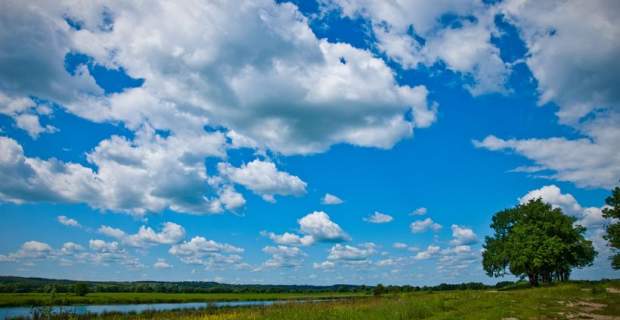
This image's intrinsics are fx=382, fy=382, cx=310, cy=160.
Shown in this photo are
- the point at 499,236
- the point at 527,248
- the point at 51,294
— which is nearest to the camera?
the point at 51,294

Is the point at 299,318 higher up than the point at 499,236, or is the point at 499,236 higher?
the point at 499,236

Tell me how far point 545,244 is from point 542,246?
0.45m

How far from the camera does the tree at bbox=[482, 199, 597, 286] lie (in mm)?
49938

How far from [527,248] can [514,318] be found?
3570 centimetres

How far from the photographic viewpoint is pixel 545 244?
4966 centimetres

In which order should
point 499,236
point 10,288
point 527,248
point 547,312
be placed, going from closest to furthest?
point 547,312, point 527,248, point 499,236, point 10,288

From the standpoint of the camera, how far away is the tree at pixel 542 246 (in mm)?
49938

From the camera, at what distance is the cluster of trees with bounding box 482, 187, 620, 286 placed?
49.1m

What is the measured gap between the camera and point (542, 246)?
49719 mm

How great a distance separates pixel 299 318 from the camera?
73.9 feet

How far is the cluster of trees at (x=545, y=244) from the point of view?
49062 millimetres

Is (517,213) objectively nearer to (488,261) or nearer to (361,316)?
(488,261)

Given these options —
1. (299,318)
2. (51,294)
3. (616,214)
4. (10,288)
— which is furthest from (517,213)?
(10,288)

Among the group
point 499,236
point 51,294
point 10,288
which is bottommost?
point 10,288
